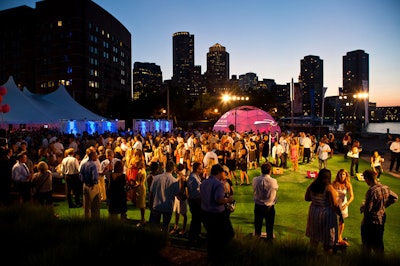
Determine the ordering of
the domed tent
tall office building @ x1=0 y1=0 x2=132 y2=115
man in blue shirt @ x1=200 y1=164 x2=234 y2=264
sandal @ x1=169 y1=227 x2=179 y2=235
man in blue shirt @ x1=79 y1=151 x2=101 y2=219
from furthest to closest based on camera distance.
→ tall office building @ x1=0 y1=0 x2=132 y2=115, the domed tent, man in blue shirt @ x1=79 y1=151 x2=101 y2=219, sandal @ x1=169 y1=227 x2=179 y2=235, man in blue shirt @ x1=200 y1=164 x2=234 y2=264

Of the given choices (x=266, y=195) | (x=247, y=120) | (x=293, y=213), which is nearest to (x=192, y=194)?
(x=266, y=195)

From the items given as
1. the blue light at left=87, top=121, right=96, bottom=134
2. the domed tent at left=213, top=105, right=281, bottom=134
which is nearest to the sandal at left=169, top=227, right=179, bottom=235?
the blue light at left=87, top=121, right=96, bottom=134

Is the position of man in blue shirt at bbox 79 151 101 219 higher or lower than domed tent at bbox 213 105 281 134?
lower

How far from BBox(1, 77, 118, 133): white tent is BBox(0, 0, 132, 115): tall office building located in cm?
5259

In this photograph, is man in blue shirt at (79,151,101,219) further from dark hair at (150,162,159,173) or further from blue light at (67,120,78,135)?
blue light at (67,120,78,135)

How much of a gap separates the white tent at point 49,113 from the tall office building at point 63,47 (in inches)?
2071

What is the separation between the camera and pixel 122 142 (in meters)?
15.2

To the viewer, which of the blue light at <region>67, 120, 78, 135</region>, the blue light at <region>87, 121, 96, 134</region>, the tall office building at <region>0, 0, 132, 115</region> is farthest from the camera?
the tall office building at <region>0, 0, 132, 115</region>

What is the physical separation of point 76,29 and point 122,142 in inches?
3206

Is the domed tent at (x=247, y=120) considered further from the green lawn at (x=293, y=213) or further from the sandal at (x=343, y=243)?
the sandal at (x=343, y=243)

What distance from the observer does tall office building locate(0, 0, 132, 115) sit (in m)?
86.1

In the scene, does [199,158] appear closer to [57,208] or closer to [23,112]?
[57,208]

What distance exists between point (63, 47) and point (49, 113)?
69.8 m

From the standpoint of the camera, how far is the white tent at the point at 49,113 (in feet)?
76.5
